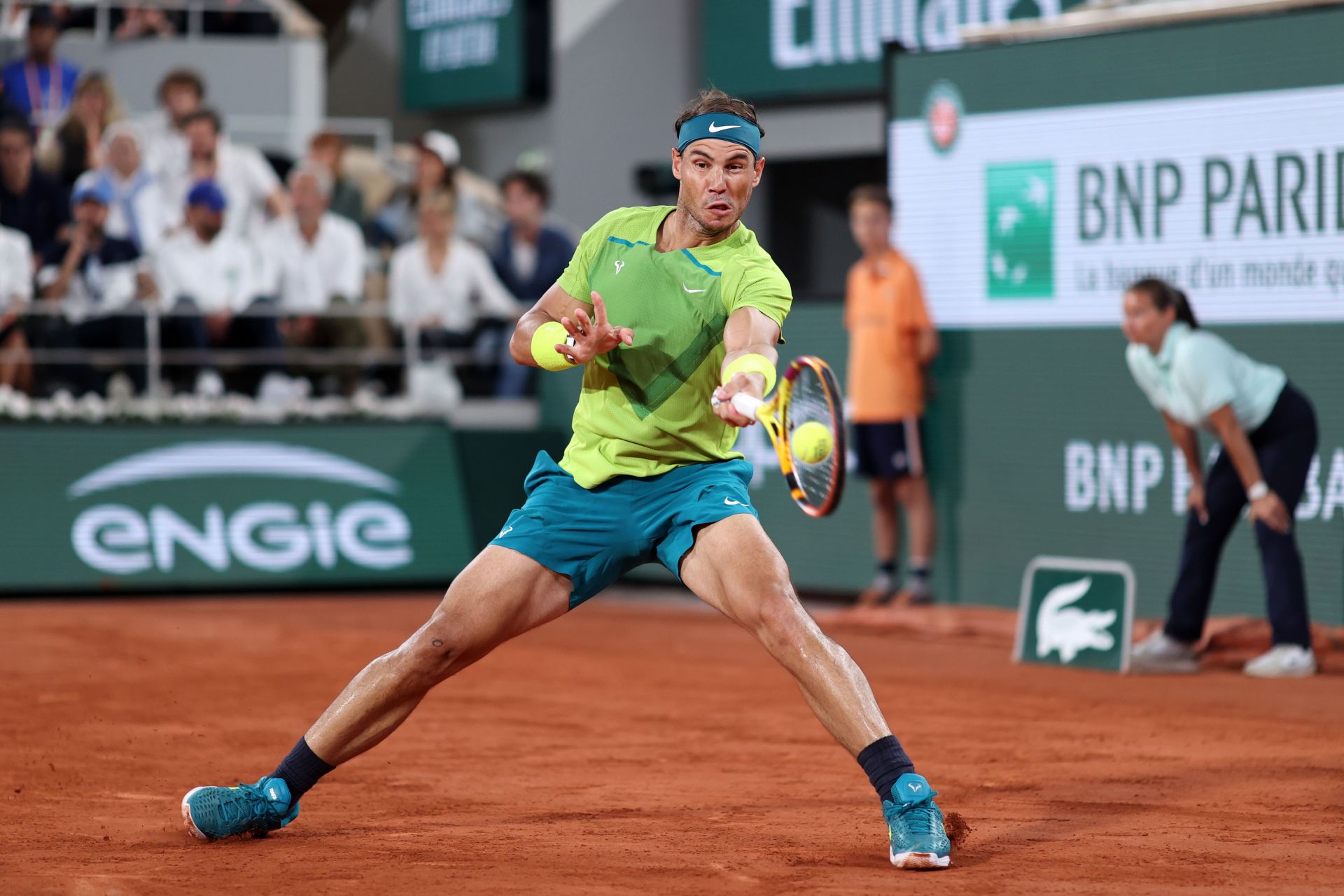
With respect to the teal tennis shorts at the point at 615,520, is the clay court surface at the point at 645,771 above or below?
below

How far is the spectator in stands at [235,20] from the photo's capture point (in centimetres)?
1728

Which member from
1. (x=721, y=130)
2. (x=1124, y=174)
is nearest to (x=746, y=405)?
(x=721, y=130)

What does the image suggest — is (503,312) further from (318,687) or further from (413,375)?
(318,687)

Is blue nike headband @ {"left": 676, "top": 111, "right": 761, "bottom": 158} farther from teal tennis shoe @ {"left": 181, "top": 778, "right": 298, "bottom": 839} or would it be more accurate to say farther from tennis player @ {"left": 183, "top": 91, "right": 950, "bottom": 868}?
teal tennis shoe @ {"left": 181, "top": 778, "right": 298, "bottom": 839}

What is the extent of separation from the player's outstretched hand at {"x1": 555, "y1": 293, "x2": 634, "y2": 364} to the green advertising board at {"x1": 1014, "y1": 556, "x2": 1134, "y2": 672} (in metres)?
4.96

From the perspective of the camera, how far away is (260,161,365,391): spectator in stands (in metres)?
13.3

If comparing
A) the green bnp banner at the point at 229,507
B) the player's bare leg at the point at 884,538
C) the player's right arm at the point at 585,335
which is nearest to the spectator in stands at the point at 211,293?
the green bnp banner at the point at 229,507

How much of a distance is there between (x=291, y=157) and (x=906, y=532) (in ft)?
23.9

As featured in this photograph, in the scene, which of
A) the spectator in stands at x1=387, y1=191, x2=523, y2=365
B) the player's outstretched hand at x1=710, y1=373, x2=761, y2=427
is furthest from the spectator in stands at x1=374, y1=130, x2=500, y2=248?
the player's outstretched hand at x1=710, y1=373, x2=761, y2=427

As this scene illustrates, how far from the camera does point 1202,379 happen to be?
28.0 feet

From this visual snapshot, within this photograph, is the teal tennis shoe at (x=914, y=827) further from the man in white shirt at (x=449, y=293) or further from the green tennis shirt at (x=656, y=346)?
the man in white shirt at (x=449, y=293)

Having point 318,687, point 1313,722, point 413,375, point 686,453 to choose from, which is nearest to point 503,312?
point 413,375

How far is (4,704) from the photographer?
8.01 metres

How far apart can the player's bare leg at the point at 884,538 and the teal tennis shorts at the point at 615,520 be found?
6116 mm
